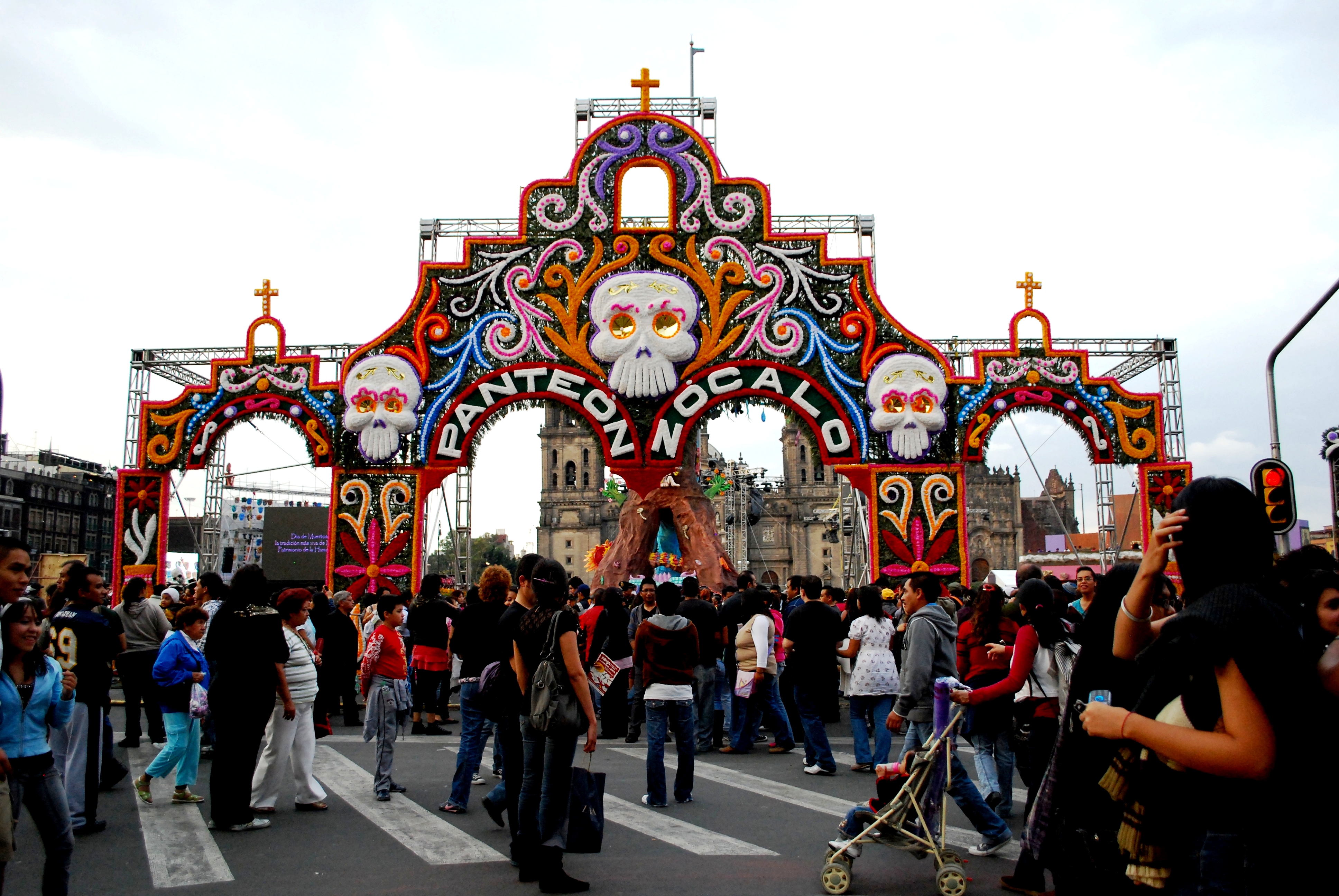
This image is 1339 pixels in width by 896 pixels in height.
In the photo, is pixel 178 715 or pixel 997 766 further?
pixel 178 715

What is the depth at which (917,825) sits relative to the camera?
6117 millimetres

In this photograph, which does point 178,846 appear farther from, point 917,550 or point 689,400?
point 917,550

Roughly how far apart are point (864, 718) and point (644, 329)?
33.1 ft

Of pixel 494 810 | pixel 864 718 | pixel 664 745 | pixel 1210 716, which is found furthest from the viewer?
pixel 864 718

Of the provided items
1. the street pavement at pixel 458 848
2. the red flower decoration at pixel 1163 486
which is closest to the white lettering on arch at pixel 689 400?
the red flower decoration at pixel 1163 486

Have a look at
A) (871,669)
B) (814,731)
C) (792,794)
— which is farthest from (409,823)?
(871,669)

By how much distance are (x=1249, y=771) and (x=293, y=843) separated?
596cm

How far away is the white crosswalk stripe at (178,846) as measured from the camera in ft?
20.3

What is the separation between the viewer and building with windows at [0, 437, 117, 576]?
62500 millimetres

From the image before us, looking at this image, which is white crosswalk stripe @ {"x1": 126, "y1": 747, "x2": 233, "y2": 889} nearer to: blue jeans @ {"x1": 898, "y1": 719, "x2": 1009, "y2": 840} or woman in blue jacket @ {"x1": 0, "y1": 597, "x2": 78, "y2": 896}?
woman in blue jacket @ {"x1": 0, "y1": 597, "x2": 78, "y2": 896}

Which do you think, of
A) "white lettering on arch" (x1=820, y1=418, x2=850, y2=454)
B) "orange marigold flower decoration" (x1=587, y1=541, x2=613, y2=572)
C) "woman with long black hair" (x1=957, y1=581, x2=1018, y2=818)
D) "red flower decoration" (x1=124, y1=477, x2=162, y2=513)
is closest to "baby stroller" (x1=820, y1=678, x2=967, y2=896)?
"woman with long black hair" (x1=957, y1=581, x2=1018, y2=818)

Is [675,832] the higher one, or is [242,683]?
[242,683]

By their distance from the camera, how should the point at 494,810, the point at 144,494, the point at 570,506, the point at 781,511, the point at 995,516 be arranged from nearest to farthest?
the point at 494,810
the point at 144,494
the point at 995,516
the point at 570,506
the point at 781,511

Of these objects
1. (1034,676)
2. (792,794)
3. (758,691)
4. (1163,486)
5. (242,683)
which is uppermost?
(1163,486)
